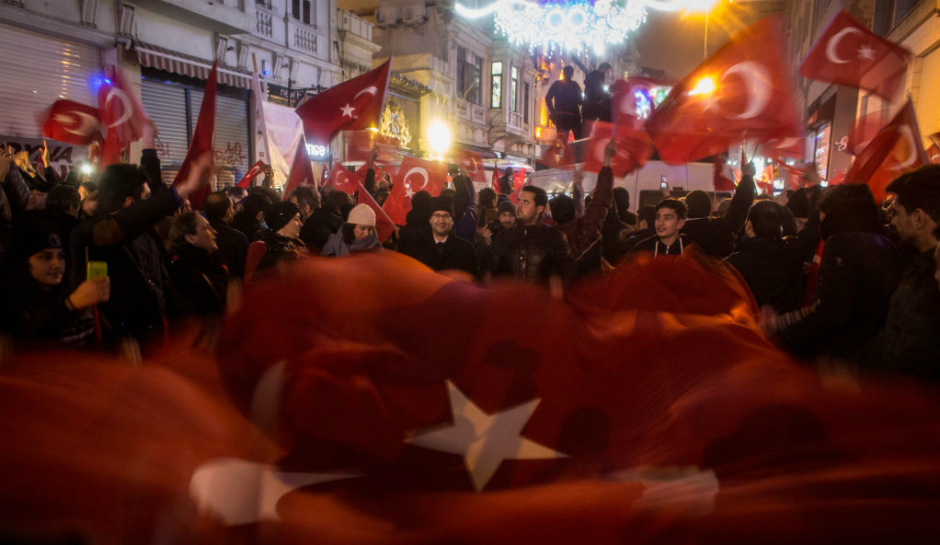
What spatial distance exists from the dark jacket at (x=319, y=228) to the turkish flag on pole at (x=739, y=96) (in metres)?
3.31

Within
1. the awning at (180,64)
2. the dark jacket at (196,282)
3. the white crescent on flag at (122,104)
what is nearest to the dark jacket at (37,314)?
the dark jacket at (196,282)

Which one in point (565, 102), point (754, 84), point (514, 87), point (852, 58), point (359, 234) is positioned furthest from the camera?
point (514, 87)

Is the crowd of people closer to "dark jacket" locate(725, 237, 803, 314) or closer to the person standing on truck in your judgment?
"dark jacket" locate(725, 237, 803, 314)

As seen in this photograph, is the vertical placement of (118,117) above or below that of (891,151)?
above

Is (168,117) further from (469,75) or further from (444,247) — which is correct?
(469,75)

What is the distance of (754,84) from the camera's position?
503cm

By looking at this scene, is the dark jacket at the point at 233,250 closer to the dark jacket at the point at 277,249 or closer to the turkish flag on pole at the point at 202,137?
the dark jacket at the point at 277,249

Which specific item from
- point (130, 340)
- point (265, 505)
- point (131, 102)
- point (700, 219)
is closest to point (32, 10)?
point (131, 102)

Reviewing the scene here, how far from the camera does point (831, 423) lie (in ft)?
6.25

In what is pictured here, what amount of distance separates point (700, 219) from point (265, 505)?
15.9 ft

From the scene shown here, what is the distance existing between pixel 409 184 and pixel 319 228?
8.44ft

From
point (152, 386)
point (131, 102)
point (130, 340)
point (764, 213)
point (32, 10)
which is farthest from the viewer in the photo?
point (32, 10)

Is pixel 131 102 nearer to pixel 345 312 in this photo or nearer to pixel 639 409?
pixel 345 312

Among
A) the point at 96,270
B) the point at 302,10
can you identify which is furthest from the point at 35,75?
the point at 96,270
